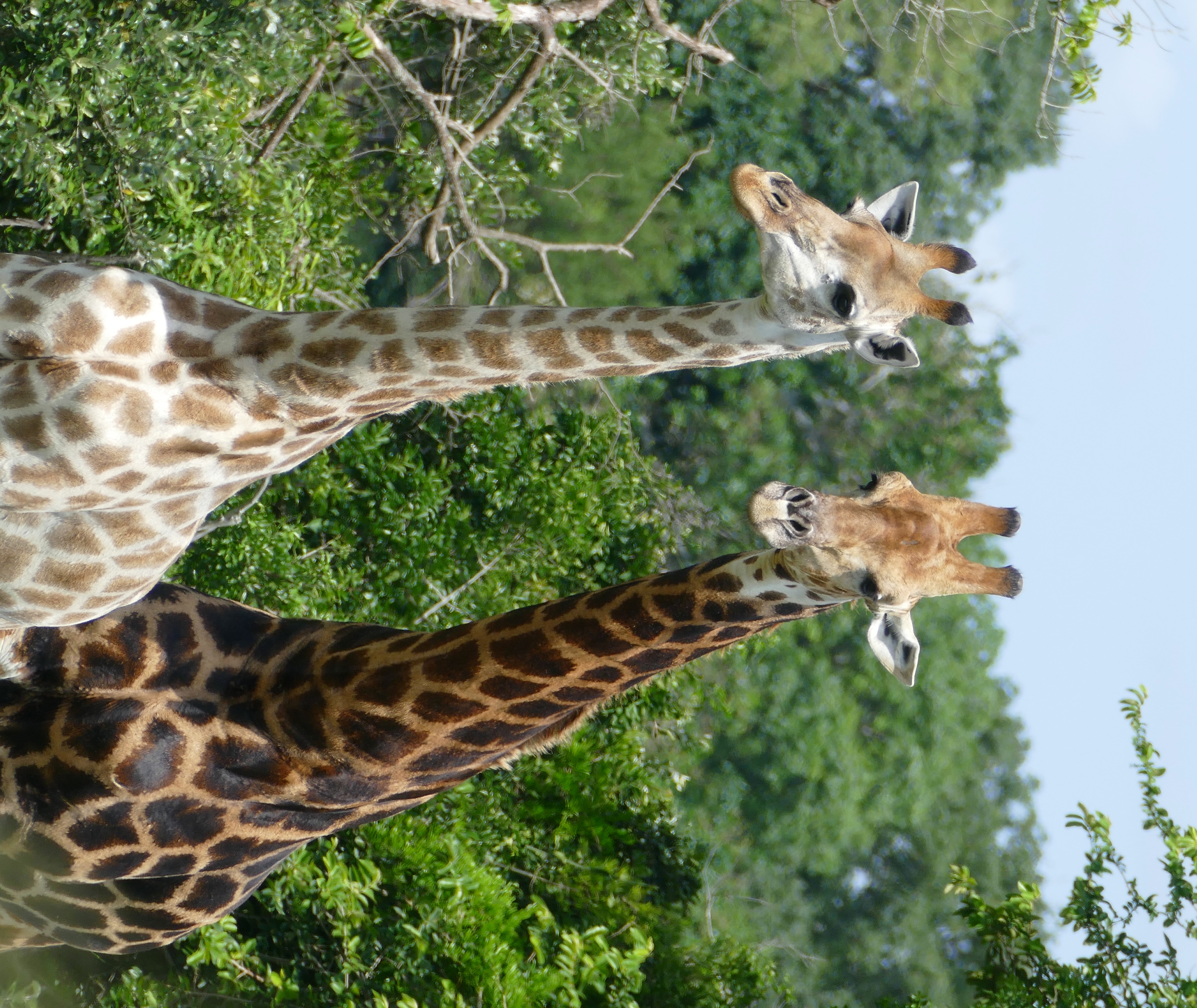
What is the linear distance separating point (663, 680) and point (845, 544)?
360cm

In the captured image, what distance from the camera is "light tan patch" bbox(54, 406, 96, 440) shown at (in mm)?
1973

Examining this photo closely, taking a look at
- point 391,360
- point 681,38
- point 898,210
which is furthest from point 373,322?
point 681,38

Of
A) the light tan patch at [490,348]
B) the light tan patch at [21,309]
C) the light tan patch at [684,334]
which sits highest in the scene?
the light tan patch at [684,334]

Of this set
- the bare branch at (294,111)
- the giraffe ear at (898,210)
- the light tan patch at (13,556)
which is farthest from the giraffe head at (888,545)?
the bare branch at (294,111)

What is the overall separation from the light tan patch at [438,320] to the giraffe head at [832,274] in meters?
0.60

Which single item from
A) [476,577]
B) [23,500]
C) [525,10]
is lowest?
[23,500]

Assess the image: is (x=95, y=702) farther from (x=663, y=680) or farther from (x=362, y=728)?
(x=663, y=680)

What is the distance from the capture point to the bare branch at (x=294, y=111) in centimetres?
503

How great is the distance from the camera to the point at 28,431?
1991mm

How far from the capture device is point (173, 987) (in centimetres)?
418

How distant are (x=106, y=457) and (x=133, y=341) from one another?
22 cm

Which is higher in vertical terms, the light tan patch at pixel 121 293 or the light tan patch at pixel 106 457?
the light tan patch at pixel 121 293

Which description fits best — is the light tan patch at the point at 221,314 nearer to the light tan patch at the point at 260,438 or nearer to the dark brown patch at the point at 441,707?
the light tan patch at the point at 260,438

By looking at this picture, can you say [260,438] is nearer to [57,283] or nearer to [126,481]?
[126,481]
